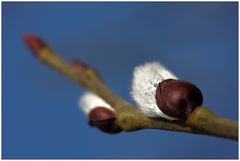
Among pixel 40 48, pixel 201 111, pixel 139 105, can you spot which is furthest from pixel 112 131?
pixel 40 48

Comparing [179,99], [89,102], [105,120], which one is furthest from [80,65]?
[179,99]

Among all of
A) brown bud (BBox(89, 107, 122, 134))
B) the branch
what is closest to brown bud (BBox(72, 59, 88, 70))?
the branch

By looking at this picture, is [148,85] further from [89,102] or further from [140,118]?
[89,102]

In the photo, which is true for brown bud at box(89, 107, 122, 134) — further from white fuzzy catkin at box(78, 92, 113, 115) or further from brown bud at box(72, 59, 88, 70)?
brown bud at box(72, 59, 88, 70)

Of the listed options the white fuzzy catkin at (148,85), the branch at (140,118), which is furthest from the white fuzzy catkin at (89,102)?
the white fuzzy catkin at (148,85)

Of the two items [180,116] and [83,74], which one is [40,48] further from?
[180,116]
